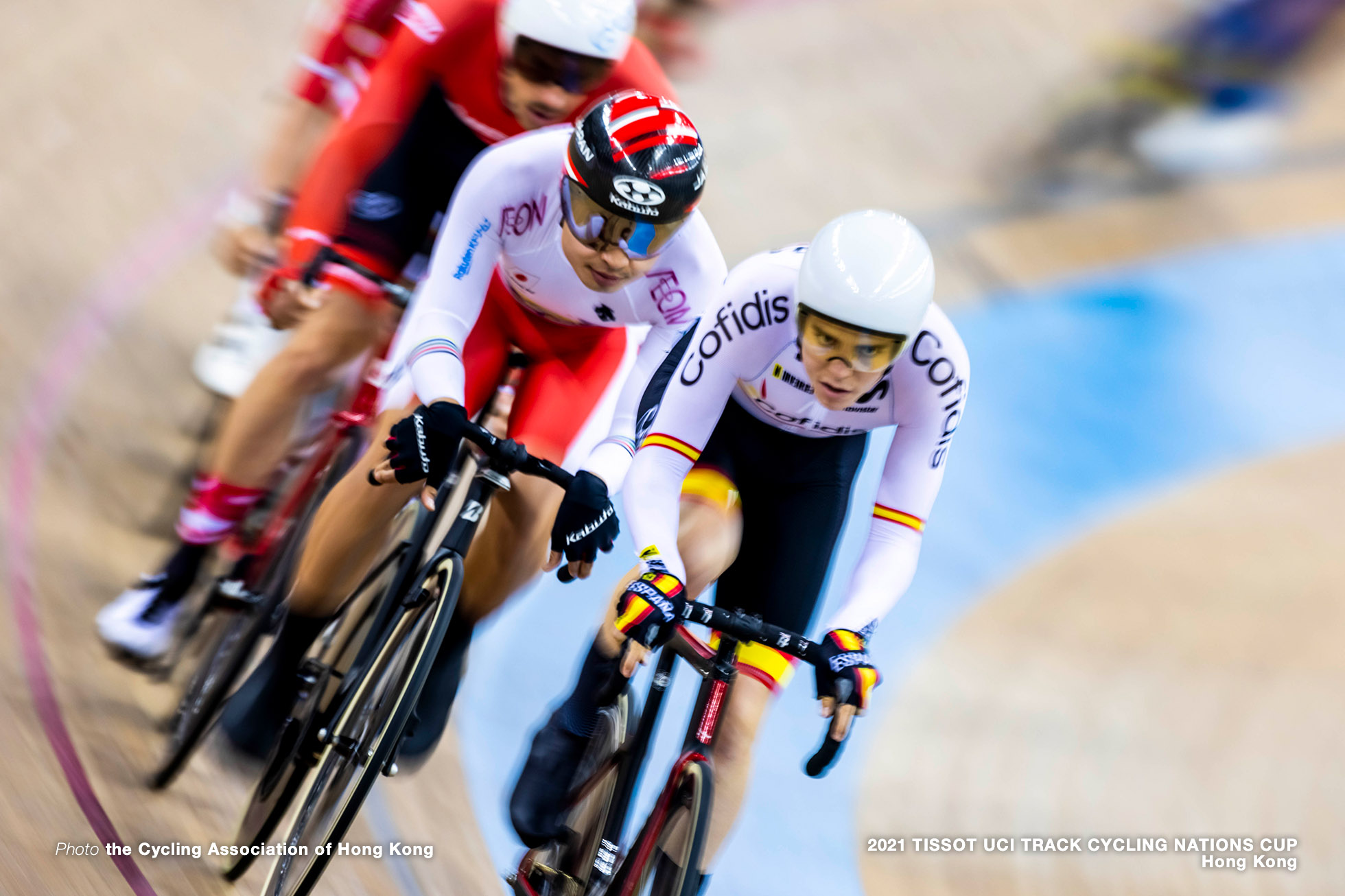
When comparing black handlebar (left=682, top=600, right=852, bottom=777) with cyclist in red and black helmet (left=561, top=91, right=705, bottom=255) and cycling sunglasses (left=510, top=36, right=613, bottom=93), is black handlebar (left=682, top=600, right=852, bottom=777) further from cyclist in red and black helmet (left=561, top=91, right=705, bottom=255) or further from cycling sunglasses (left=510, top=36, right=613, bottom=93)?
cycling sunglasses (left=510, top=36, right=613, bottom=93)

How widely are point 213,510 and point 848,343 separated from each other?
1797 mm

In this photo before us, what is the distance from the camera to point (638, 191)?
2328mm

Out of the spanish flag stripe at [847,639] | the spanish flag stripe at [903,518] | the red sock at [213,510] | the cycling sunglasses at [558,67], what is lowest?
the red sock at [213,510]

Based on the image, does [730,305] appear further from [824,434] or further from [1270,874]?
[1270,874]

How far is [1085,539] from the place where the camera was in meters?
4.93

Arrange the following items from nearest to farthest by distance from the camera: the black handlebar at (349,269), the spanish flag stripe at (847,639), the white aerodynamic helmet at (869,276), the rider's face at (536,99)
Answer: the white aerodynamic helmet at (869,276), the spanish flag stripe at (847,639), the rider's face at (536,99), the black handlebar at (349,269)

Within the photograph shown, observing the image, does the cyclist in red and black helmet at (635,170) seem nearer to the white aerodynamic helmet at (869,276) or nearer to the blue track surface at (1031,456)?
the white aerodynamic helmet at (869,276)

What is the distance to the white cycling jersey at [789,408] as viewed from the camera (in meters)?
2.43

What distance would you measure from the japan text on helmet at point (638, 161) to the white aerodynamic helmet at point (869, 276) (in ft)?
0.97

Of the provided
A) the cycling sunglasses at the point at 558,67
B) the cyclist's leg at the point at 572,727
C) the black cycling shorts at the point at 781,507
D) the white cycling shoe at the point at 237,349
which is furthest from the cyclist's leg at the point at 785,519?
the white cycling shoe at the point at 237,349

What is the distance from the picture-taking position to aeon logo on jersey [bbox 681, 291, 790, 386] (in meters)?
2.45

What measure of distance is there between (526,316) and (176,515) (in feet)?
5.37

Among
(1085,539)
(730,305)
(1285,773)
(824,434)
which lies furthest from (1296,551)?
(730,305)

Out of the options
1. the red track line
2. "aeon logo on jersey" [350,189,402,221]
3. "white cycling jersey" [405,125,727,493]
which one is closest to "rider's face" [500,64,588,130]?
"white cycling jersey" [405,125,727,493]
